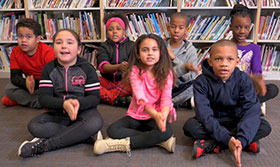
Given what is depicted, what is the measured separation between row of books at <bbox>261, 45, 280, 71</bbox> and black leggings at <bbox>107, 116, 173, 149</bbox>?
1.90m

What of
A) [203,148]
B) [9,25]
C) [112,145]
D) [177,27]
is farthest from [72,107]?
[9,25]

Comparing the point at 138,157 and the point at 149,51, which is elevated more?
the point at 149,51

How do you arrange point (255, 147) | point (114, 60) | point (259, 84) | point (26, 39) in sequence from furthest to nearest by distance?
1. point (114, 60)
2. point (26, 39)
3. point (259, 84)
4. point (255, 147)

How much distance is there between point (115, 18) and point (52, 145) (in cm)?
117

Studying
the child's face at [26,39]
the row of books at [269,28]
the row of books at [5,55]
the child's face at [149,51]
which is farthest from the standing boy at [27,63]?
the row of books at [269,28]

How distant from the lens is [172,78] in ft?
4.84

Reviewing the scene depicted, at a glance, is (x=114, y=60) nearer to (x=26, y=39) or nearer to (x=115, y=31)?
(x=115, y=31)

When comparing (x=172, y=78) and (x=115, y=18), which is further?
(x=115, y=18)

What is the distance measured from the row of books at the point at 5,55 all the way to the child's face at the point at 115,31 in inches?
57.2

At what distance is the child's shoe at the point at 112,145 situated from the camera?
131 cm

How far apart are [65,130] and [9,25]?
78.4 inches

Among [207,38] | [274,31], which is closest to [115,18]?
[207,38]

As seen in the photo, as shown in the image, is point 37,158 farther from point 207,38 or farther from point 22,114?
point 207,38

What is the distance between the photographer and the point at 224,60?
1335mm
